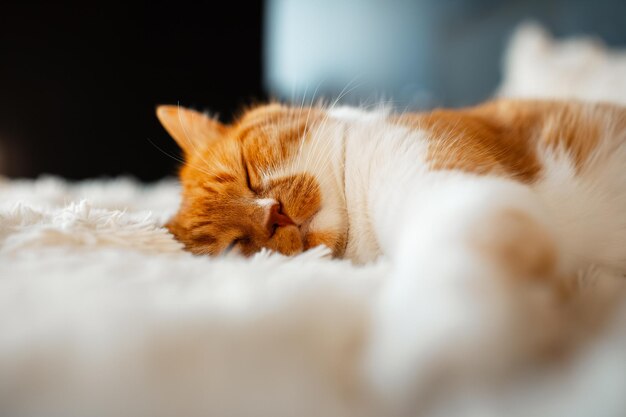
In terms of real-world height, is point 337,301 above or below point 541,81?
below

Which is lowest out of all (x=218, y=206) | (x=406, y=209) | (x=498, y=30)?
(x=218, y=206)

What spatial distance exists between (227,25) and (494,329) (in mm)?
3728

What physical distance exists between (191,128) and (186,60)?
8.25ft

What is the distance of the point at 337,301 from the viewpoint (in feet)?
1.93

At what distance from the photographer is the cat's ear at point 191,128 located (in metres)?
1.24

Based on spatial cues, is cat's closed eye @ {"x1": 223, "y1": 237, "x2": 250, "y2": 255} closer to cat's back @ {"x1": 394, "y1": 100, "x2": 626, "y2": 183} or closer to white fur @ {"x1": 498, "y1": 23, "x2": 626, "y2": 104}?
cat's back @ {"x1": 394, "y1": 100, "x2": 626, "y2": 183}

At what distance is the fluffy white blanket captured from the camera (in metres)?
0.49

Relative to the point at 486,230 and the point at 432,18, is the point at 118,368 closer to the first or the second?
the point at 486,230

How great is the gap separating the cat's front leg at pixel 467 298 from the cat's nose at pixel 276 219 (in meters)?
0.31

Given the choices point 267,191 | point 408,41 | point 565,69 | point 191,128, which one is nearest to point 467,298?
point 267,191

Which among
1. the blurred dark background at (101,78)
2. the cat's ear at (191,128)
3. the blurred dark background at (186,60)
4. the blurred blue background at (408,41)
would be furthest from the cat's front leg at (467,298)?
the blurred dark background at (101,78)

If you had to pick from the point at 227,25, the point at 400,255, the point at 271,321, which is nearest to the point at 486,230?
the point at 400,255

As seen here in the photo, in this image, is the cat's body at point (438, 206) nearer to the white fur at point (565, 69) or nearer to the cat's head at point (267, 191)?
the cat's head at point (267, 191)

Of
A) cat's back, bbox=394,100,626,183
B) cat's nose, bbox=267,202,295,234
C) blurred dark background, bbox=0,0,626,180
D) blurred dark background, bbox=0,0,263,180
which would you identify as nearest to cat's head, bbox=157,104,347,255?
cat's nose, bbox=267,202,295,234
